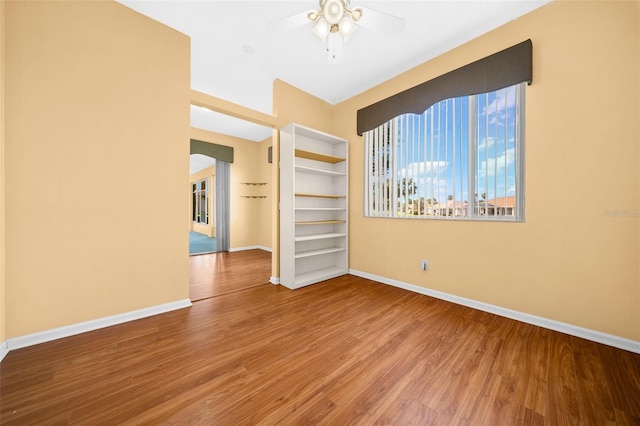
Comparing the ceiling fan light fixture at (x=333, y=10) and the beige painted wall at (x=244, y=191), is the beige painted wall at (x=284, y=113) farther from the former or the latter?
the beige painted wall at (x=244, y=191)

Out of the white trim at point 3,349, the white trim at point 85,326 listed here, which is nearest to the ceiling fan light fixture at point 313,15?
the white trim at point 85,326

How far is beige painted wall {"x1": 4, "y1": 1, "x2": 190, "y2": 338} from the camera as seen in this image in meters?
1.76

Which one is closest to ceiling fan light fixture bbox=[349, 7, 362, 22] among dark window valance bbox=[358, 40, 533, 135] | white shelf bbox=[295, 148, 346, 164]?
dark window valance bbox=[358, 40, 533, 135]

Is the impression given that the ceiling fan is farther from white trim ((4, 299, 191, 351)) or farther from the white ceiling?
white trim ((4, 299, 191, 351))

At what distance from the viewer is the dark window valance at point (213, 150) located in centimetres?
534

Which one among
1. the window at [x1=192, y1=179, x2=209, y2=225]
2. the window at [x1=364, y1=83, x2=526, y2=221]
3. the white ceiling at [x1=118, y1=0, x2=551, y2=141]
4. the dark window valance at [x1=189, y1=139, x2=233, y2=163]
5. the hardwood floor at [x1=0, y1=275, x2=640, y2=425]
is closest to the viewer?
the hardwood floor at [x1=0, y1=275, x2=640, y2=425]

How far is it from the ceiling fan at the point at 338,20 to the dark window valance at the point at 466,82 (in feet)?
3.88

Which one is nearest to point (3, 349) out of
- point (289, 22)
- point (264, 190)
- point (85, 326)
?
point (85, 326)

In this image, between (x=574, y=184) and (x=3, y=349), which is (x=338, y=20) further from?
(x=3, y=349)

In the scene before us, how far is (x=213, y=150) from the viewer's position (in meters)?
5.61

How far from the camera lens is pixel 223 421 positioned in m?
1.15

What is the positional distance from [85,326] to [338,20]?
3.32m

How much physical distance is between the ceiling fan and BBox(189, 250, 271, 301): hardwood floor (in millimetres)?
2986

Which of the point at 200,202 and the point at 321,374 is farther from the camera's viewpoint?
the point at 200,202
